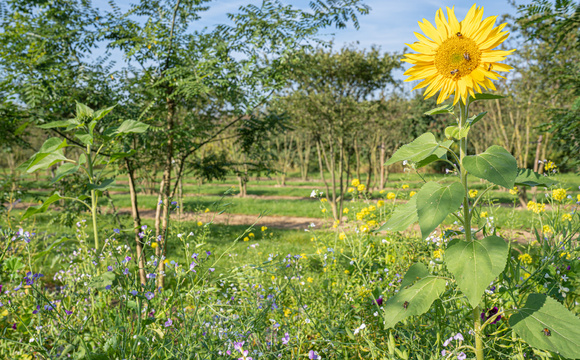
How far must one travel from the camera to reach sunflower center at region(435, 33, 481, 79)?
1.32 meters

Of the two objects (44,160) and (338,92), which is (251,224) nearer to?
(44,160)

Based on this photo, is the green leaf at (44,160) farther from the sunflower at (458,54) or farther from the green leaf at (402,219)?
the sunflower at (458,54)

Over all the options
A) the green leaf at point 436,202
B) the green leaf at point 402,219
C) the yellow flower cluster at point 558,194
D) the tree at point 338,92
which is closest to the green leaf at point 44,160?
the green leaf at point 402,219

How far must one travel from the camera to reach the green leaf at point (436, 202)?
1116 mm

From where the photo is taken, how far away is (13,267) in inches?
82.2

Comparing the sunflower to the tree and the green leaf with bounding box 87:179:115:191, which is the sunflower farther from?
the tree

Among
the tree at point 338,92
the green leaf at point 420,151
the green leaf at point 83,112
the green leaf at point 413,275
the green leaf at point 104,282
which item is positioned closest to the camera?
the green leaf at point 420,151

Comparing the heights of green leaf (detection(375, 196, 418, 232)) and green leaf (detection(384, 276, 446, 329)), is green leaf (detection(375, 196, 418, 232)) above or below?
above

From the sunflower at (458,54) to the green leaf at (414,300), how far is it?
0.65 metres

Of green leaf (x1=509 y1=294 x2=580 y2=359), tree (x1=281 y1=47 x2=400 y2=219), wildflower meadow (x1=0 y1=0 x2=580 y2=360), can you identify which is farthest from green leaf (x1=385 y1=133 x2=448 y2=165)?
tree (x1=281 y1=47 x2=400 y2=219)

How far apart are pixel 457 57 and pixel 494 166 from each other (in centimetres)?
43

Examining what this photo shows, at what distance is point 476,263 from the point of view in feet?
3.87

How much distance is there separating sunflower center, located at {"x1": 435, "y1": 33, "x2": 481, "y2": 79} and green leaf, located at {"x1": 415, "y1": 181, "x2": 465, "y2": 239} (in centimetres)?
41

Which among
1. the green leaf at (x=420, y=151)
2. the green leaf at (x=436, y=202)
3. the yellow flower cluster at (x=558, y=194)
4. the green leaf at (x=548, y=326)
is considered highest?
the green leaf at (x=420, y=151)
